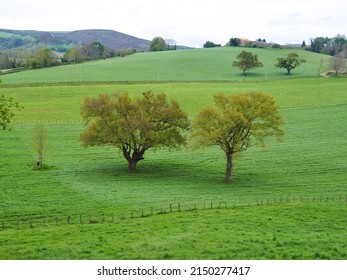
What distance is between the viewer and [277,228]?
99.3 feet

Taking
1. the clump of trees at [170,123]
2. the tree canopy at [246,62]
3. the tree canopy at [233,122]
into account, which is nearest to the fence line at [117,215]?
the clump of trees at [170,123]

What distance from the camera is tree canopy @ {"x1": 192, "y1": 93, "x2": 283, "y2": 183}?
171ft

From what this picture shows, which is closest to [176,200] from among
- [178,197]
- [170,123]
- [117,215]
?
[178,197]

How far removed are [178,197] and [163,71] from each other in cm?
12615

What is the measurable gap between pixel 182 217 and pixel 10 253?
42.7ft

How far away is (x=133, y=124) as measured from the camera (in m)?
55.7

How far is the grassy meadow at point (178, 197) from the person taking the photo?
2542 cm

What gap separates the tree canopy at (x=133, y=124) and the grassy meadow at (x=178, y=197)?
9.90ft

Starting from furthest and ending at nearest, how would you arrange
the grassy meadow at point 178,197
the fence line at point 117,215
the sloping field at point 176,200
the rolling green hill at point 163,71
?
the rolling green hill at point 163,71, the fence line at point 117,215, the grassy meadow at point 178,197, the sloping field at point 176,200

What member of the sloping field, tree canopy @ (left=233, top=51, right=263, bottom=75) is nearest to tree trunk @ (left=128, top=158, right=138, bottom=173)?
the sloping field

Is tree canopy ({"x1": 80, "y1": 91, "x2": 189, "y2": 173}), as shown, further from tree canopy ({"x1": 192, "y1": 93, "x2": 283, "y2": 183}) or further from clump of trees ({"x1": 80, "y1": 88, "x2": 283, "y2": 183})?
tree canopy ({"x1": 192, "y1": 93, "x2": 283, "y2": 183})

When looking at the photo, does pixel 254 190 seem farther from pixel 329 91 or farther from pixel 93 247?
pixel 329 91

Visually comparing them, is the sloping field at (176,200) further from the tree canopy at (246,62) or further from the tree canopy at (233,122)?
the tree canopy at (246,62)

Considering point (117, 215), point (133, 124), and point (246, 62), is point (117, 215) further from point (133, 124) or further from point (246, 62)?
point (246, 62)
